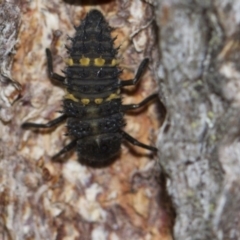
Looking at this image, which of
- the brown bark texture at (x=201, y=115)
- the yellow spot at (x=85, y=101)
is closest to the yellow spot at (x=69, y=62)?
the yellow spot at (x=85, y=101)

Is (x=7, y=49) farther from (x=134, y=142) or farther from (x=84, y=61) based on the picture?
(x=134, y=142)

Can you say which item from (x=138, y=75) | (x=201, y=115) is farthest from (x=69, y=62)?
(x=201, y=115)

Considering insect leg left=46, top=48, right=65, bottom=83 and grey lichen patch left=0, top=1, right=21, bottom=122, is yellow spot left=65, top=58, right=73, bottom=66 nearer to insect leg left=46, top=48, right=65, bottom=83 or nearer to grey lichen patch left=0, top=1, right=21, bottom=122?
insect leg left=46, top=48, right=65, bottom=83

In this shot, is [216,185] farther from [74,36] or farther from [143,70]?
[74,36]

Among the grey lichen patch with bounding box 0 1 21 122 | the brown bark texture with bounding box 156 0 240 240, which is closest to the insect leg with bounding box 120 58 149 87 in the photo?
the brown bark texture with bounding box 156 0 240 240

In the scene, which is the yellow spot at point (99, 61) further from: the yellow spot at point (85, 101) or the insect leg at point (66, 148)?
the insect leg at point (66, 148)
